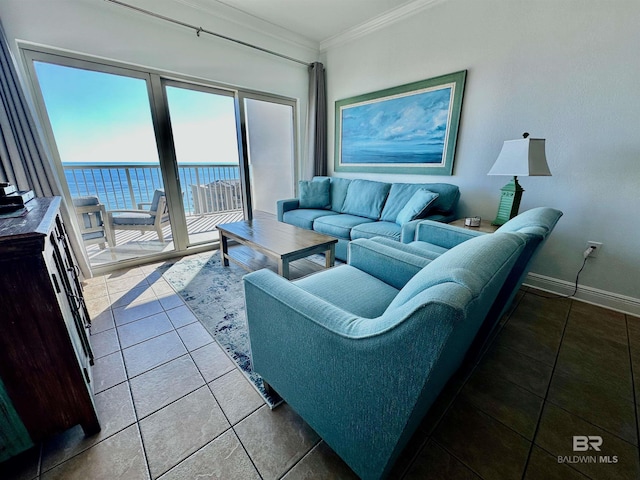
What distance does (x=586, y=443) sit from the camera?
1.08 m

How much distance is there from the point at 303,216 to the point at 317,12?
2.25 meters

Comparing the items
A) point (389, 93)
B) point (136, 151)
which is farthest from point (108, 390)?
point (389, 93)

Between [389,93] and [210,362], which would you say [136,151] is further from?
[389,93]

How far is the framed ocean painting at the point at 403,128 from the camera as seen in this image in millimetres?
2637

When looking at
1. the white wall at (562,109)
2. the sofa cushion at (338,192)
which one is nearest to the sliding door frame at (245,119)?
the sofa cushion at (338,192)

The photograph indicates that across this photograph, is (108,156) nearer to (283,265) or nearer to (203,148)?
(203,148)

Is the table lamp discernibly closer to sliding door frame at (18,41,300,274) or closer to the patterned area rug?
the patterned area rug

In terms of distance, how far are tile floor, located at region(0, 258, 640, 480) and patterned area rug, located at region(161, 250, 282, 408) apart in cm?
7

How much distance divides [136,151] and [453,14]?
134 inches

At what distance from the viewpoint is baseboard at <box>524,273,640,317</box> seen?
1.96m

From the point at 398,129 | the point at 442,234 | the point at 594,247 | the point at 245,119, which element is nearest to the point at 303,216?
the point at 245,119

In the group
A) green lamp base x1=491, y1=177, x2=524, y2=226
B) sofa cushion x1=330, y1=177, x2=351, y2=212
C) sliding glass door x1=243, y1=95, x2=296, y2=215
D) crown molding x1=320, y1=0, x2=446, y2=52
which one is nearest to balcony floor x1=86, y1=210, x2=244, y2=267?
sliding glass door x1=243, y1=95, x2=296, y2=215

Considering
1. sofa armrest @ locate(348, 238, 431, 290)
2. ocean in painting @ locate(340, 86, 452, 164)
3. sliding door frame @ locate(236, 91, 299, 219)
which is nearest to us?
sofa armrest @ locate(348, 238, 431, 290)

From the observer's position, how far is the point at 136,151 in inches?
108
